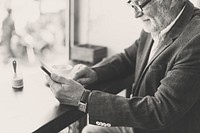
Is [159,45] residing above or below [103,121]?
above

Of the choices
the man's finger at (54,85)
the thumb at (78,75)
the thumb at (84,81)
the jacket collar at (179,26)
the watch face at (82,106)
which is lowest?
the watch face at (82,106)

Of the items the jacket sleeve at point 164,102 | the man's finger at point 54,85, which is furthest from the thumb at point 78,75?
the jacket sleeve at point 164,102

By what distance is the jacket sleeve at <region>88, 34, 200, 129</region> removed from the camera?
1.09 metres

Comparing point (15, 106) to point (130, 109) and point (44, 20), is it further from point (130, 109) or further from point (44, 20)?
point (44, 20)

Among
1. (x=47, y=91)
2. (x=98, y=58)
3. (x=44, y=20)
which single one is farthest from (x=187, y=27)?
(x=44, y=20)

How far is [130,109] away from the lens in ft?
3.64

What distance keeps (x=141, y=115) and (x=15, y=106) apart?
1.71 ft

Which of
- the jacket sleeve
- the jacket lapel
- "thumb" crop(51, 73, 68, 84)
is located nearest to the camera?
the jacket sleeve

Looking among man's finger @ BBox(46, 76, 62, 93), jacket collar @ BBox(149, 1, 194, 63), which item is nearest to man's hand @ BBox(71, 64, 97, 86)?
man's finger @ BBox(46, 76, 62, 93)

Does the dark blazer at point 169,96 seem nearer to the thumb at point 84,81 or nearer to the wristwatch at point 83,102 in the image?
the wristwatch at point 83,102

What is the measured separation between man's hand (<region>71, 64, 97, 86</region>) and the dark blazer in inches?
11.8

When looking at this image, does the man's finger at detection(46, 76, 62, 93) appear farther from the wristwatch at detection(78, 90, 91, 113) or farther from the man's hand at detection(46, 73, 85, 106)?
the wristwatch at detection(78, 90, 91, 113)

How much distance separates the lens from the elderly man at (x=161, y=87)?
1.09 metres

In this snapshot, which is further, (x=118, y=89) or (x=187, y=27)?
(x=118, y=89)
